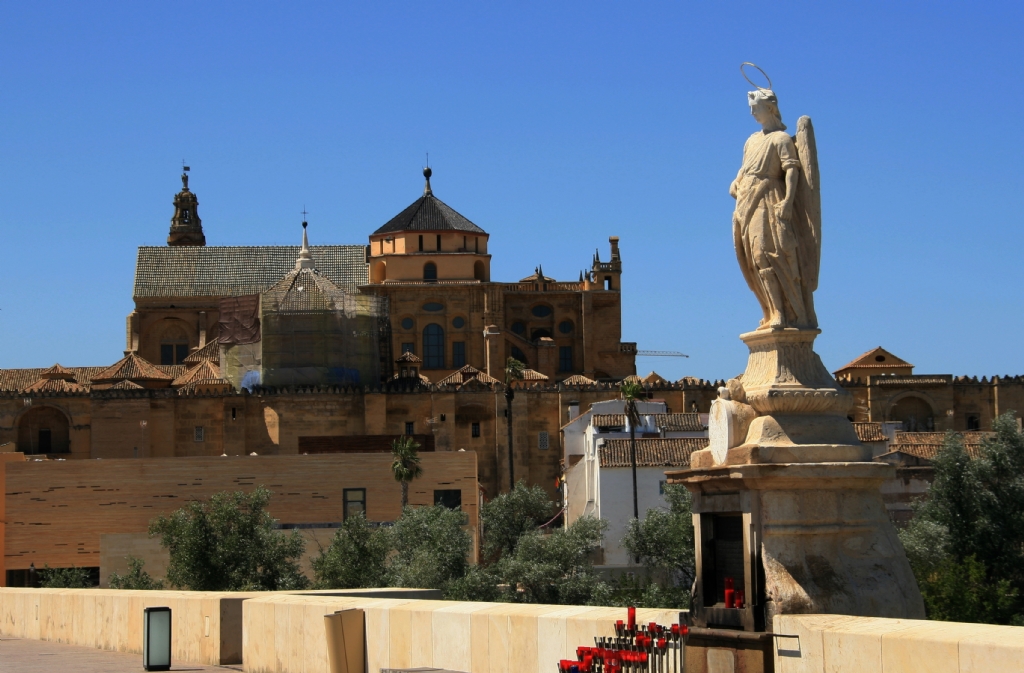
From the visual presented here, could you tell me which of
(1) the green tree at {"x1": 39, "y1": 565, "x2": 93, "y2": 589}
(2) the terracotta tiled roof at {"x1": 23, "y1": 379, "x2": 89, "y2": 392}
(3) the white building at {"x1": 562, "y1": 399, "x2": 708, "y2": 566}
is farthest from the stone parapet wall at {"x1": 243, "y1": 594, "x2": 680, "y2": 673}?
(2) the terracotta tiled roof at {"x1": 23, "y1": 379, "x2": 89, "y2": 392}

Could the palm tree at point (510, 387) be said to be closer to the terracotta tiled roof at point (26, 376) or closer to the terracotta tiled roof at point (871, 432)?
the terracotta tiled roof at point (871, 432)

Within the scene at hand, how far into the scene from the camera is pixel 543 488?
2313 inches

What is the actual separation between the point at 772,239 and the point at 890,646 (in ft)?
8.11

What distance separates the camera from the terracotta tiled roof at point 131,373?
62159 millimetres

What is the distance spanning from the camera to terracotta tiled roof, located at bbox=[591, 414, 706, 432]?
168ft

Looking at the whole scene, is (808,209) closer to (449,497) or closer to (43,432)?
(449,497)

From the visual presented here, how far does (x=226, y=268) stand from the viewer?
78062 millimetres

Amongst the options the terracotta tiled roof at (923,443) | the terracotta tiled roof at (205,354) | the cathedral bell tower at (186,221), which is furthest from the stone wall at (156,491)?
the cathedral bell tower at (186,221)

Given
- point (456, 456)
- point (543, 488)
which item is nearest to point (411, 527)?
point (456, 456)

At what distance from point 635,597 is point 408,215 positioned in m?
40.0

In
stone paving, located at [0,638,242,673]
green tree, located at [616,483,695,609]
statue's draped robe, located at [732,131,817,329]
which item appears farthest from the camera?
green tree, located at [616,483,695,609]

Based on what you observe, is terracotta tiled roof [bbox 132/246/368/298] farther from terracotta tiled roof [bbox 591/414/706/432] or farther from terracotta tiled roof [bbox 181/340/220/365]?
terracotta tiled roof [bbox 591/414/706/432]

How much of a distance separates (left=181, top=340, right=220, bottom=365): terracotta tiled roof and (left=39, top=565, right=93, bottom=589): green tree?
23782 millimetres

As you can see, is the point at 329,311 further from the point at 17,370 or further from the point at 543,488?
the point at 17,370
